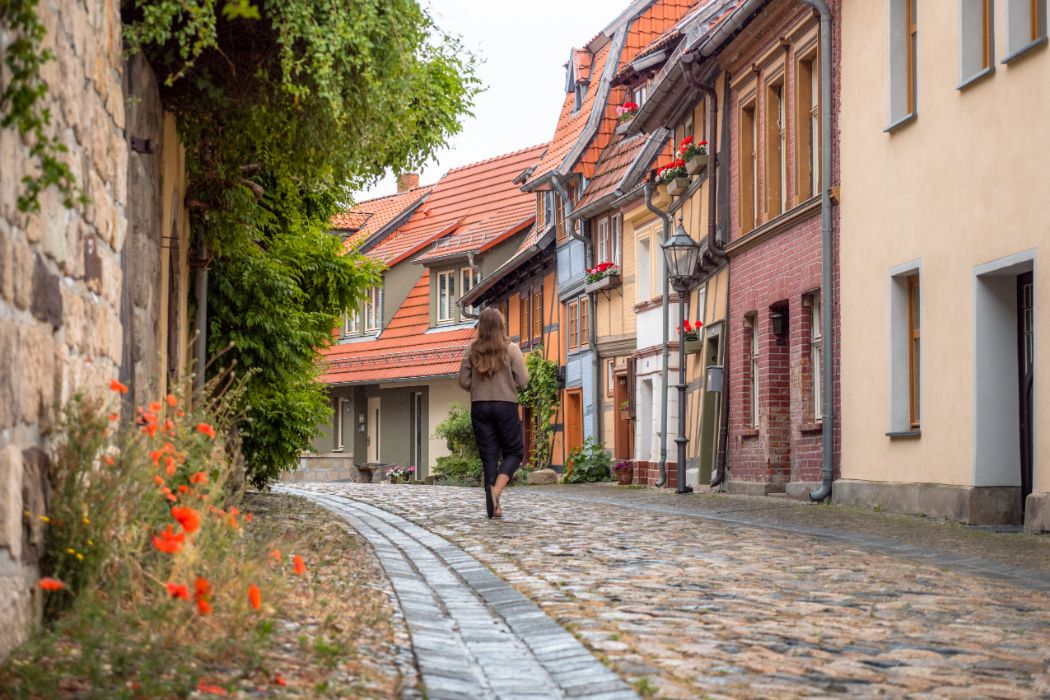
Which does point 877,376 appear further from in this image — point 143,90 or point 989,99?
point 143,90

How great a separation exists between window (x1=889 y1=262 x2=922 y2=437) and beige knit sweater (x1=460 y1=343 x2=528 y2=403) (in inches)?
164

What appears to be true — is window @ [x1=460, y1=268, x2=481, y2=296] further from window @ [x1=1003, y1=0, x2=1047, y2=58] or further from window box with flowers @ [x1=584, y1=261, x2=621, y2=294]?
window @ [x1=1003, y1=0, x2=1047, y2=58]

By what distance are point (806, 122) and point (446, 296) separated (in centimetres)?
2787

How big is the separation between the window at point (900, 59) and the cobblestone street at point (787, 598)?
13.9 ft

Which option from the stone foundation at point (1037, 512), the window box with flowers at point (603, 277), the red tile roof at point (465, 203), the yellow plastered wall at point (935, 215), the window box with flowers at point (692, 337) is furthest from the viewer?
the red tile roof at point (465, 203)

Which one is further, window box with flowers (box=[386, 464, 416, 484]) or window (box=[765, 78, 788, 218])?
window box with flowers (box=[386, 464, 416, 484])

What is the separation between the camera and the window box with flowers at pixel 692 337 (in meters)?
24.0

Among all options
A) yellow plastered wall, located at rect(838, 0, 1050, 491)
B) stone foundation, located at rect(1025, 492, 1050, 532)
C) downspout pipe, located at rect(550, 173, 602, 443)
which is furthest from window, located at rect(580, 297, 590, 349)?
stone foundation, located at rect(1025, 492, 1050, 532)

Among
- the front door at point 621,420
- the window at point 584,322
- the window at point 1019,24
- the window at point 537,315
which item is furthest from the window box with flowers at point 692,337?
the window at point 537,315

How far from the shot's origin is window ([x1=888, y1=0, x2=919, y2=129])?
15.5m

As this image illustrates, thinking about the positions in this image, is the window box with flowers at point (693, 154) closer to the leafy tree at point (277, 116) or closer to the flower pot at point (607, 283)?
the flower pot at point (607, 283)

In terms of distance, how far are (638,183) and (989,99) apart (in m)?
17.4

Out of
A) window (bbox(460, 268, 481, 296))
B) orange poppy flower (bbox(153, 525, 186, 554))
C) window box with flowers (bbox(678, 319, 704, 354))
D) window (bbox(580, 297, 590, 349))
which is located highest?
window (bbox(460, 268, 481, 296))

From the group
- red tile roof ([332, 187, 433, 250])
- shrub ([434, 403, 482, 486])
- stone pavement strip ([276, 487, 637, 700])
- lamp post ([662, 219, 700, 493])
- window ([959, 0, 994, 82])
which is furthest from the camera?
red tile roof ([332, 187, 433, 250])
